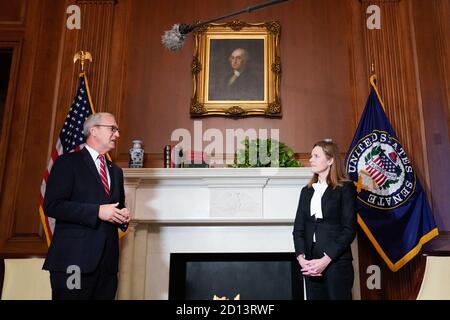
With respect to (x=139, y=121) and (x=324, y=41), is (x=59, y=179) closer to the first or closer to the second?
(x=139, y=121)

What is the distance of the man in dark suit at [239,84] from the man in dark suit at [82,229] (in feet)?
6.91

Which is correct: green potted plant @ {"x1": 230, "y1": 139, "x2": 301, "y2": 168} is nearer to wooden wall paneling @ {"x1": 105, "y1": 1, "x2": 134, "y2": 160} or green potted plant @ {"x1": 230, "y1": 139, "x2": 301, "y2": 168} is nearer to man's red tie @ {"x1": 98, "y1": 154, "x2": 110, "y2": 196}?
wooden wall paneling @ {"x1": 105, "y1": 1, "x2": 134, "y2": 160}

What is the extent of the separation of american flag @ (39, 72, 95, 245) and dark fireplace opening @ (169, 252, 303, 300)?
1.11 meters

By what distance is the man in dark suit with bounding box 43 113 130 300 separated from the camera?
2.32 meters

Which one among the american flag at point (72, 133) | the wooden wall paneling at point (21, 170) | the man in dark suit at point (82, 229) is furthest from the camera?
the wooden wall paneling at point (21, 170)

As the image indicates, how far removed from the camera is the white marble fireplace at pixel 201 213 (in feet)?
12.8

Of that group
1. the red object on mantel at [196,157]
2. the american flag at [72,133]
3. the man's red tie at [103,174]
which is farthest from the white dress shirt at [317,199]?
the american flag at [72,133]

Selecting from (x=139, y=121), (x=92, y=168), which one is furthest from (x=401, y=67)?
(x=92, y=168)

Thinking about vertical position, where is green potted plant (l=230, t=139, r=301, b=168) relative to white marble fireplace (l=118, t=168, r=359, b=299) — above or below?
above

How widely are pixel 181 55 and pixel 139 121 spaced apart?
80 centimetres

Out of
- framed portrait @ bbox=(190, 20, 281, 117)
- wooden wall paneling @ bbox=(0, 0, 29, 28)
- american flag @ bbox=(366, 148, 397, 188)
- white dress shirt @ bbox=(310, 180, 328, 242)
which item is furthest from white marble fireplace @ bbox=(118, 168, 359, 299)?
wooden wall paneling @ bbox=(0, 0, 29, 28)

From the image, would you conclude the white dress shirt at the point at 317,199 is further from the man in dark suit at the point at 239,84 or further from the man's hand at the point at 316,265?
the man in dark suit at the point at 239,84

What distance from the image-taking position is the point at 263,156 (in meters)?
3.96

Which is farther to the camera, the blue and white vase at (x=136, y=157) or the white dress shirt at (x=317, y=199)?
the blue and white vase at (x=136, y=157)
